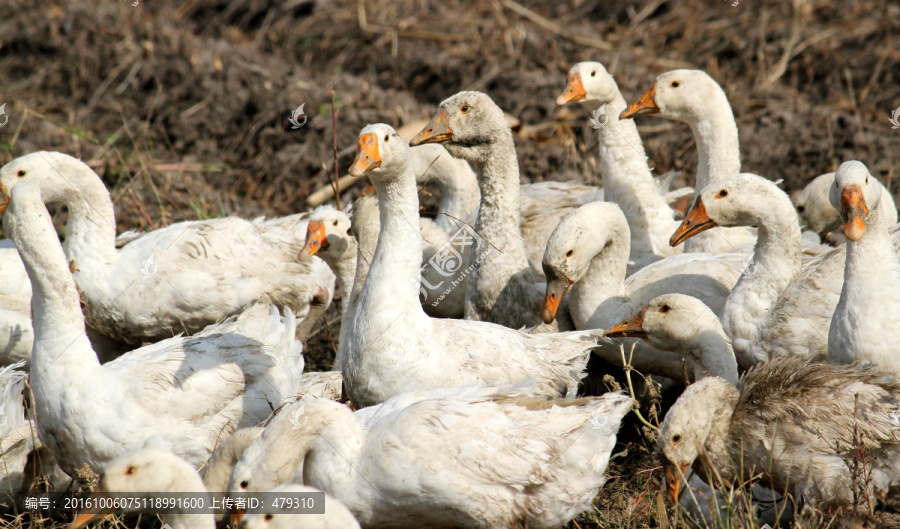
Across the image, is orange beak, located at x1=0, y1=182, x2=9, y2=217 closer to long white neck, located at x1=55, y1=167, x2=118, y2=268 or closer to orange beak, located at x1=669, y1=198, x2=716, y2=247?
long white neck, located at x1=55, y1=167, x2=118, y2=268

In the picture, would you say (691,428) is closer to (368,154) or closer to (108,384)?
(368,154)

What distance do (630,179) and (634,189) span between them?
8 centimetres

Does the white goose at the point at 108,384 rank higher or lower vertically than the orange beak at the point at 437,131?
lower

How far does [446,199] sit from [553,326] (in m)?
1.99

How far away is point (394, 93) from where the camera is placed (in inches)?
386

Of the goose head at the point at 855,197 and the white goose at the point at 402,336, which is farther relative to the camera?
the white goose at the point at 402,336

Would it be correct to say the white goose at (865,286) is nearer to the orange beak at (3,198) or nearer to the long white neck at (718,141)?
the long white neck at (718,141)

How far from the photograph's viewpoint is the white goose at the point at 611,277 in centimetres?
553

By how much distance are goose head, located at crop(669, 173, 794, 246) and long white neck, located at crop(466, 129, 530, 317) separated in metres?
1.03

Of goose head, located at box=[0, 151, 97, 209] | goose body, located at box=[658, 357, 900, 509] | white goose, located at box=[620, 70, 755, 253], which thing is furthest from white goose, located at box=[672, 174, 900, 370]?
goose head, located at box=[0, 151, 97, 209]

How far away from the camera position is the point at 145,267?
6.27 m

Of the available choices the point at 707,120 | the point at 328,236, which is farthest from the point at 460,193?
the point at 707,120

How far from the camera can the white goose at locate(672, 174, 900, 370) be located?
535 cm

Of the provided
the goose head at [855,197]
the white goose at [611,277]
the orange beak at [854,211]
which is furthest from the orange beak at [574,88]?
the orange beak at [854,211]
